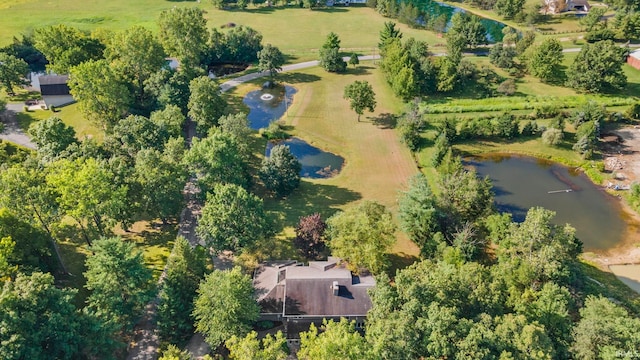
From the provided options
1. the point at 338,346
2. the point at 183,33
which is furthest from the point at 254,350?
the point at 183,33

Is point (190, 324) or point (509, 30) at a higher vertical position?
point (509, 30)

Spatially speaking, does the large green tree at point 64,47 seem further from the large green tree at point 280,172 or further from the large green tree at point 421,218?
the large green tree at point 421,218

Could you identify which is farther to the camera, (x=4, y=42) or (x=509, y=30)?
(x=509, y=30)

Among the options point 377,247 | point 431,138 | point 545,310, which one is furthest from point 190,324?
point 431,138

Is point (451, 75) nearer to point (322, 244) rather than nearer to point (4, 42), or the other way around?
point (322, 244)

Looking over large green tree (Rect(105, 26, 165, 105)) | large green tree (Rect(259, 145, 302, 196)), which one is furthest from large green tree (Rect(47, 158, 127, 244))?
large green tree (Rect(105, 26, 165, 105))

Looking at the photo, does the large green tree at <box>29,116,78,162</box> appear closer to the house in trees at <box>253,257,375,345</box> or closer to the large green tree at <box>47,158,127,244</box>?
the large green tree at <box>47,158,127,244</box>

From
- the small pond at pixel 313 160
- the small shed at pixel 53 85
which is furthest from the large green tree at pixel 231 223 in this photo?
the small shed at pixel 53 85
